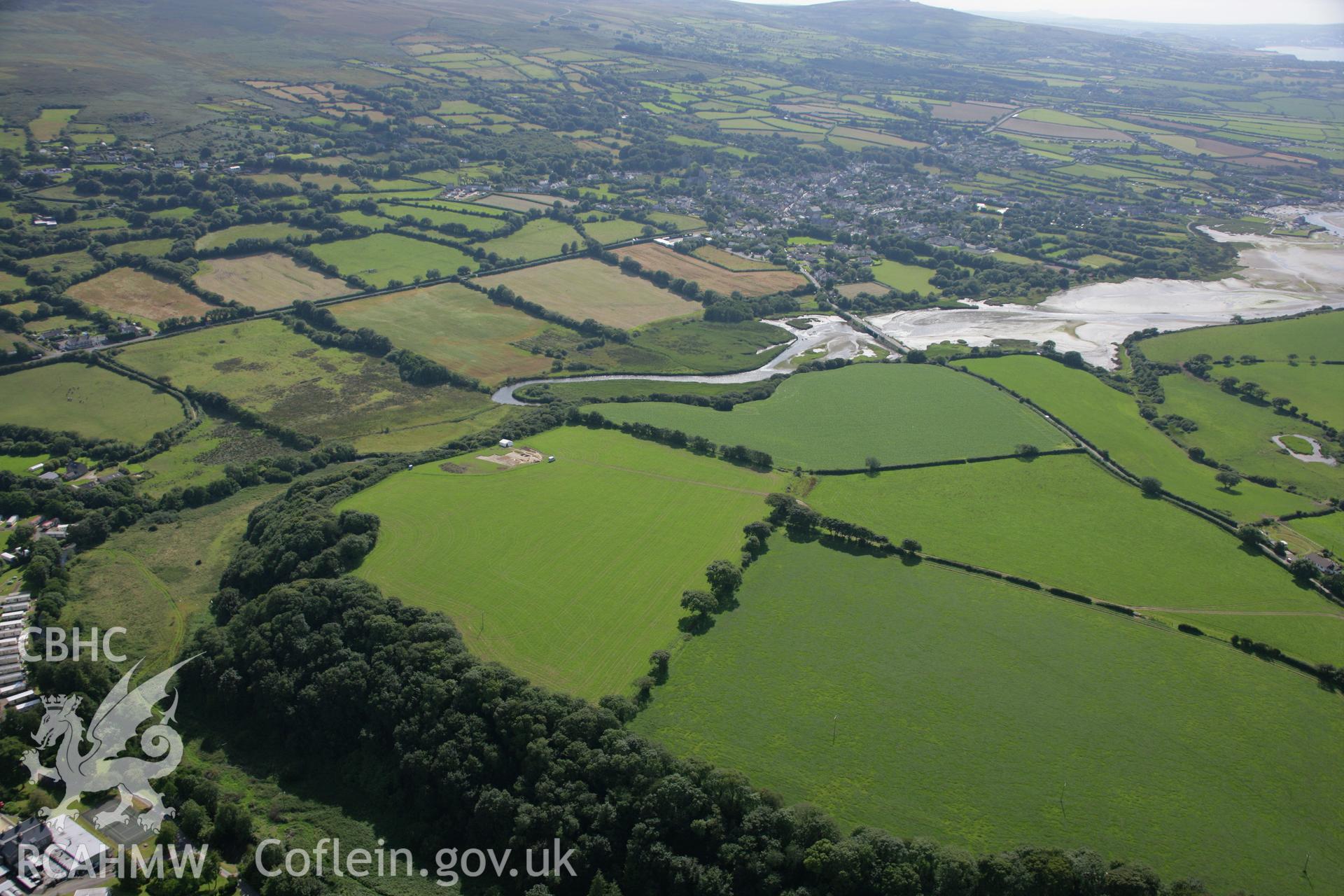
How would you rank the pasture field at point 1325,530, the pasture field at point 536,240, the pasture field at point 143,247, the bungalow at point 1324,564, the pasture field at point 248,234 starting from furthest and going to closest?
the pasture field at point 536,240
the pasture field at point 248,234
the pasture field at point 143,247
the pasture field at point 1325,530
the bungalow at point 1324,564

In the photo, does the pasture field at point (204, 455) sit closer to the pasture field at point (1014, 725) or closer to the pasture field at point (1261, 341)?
the pasture field at point (1014, 725)

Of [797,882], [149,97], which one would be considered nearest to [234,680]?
[797,882]

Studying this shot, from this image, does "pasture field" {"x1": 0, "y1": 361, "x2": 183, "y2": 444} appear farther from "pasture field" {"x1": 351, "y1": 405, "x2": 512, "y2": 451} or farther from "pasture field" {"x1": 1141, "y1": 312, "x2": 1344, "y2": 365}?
"pasture field" {"x1": 1141, "y1": 312, "x2": 1344, "y2": 365}

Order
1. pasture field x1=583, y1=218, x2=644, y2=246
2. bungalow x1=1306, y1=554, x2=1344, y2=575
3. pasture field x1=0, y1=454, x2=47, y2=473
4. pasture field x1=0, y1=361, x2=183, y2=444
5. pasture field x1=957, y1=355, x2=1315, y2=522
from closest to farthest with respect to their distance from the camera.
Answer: bungalow x1=1306, y1=554, x2=1344, y2=575, pasture field x1=957, y1=355, x2=1315, y2=522, pasture field x1=0, y1=454, x2=47, y2=473, pasture field x1=0, y1=361, x2=183, y2=444, pasture field x1=583, y1=218, x2=644, y2=246

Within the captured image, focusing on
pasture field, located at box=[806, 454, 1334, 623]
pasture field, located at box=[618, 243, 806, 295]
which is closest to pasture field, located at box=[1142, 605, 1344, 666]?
pasture field, located at box=[806, 454, 1334, 623]

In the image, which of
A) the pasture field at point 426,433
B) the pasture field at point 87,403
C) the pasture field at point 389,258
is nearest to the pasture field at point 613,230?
the pasture field at point 389,258

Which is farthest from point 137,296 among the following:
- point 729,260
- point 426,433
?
point 729,260
